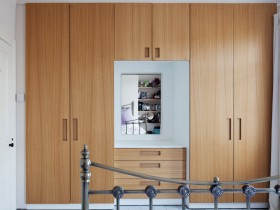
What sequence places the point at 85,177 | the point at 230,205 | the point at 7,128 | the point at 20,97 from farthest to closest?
the point at 230,205
the point at 20,97
the point at 7,128
the point at 85,177

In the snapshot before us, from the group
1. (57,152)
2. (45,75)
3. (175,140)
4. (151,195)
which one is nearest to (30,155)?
(57,152)

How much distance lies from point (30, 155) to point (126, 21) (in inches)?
71.4

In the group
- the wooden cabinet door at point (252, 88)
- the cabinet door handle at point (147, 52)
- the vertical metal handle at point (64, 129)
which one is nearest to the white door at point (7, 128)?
the vertical metal handle at point (64, 129)

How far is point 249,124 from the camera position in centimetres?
376

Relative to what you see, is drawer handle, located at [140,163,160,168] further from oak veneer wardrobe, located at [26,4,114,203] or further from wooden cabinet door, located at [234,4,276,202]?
wooden cabinet door, located at [234,4,276,202]

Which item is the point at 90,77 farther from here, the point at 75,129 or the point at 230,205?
the point at 230,205

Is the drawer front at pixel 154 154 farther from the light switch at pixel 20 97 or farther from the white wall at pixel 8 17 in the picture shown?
the white wall at pixel 8 17

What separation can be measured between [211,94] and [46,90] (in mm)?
1820

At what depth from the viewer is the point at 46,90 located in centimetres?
369

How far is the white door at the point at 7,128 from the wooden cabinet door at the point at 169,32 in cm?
154

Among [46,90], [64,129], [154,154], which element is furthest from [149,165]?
[46,90]

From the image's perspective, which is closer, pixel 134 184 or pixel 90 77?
pixel 90 77

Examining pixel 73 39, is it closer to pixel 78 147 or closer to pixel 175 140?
pixel 78 147

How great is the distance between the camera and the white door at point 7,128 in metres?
3.27
